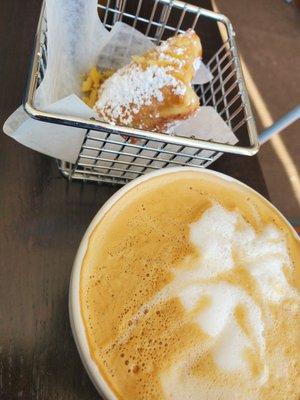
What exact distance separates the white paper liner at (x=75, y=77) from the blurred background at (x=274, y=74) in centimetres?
84

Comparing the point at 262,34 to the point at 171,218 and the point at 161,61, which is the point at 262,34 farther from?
the point at 171,218

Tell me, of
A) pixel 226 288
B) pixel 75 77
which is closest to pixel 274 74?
pixel 75 77

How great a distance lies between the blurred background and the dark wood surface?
0.94 m

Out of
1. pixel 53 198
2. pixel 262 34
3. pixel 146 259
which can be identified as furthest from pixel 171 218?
Answer: pixel 262 34

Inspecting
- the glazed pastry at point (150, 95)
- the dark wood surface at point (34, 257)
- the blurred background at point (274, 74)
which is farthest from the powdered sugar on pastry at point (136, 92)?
the blurred background at point (274, 74)

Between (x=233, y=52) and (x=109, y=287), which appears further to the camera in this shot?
(x=233, y=52)

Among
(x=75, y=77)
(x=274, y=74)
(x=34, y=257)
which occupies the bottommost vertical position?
(x=274, y=74)

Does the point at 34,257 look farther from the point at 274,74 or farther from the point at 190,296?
the point at 274,74

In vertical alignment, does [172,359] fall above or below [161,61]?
below

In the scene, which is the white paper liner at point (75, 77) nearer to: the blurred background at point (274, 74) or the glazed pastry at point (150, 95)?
the glazed pastry at point (150, 95)

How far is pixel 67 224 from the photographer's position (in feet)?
1.72

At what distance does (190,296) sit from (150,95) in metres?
0.23

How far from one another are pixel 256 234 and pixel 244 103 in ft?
0.55

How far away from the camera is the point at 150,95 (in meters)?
0.50
